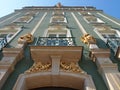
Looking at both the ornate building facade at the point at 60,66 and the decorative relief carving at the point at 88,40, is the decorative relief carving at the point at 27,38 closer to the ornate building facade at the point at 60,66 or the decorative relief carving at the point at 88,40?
the ornate building facade at the point at 60,66

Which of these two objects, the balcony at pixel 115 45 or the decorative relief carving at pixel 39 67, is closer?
the decorative relief carving at pixel 39 67

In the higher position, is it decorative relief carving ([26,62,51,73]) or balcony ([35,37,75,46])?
balcony ([35,37,75,46])

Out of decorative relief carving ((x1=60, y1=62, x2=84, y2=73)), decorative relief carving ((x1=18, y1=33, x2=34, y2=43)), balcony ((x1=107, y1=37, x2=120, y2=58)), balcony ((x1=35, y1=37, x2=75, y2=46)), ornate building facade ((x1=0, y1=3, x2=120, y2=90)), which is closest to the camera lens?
ornate building facade ((x1=0, y1=3, x2=120, y2=90))

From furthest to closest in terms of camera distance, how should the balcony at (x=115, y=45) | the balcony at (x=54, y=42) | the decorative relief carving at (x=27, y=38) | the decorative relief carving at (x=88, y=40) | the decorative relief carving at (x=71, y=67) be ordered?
the decorative relief carving at (x=27, y=38) → the decorative relief carving at (x=88, y=40) → the balcony at (x=54, y=42) → the balcony at (x=115, y=45) → the decorative relief carving at (x=71, y=67)

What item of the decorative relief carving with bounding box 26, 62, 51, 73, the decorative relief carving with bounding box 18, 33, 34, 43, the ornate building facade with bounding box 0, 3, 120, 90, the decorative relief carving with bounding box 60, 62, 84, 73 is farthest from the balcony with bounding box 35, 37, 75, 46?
the decorative relief carving with bounding box 26, 62, 51, 73

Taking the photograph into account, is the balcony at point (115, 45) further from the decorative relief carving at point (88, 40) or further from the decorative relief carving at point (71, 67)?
the decorative relief carving at point (71, 67)

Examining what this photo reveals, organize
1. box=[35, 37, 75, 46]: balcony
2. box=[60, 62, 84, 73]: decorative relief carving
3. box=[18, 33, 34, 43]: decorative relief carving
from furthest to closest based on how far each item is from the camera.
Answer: box=[18, 33, 34, 43]: decorative relief carving < box=[35, 37, 75, 46]: balcony < box=[60, 62, 84, 73]: decorative relief carving

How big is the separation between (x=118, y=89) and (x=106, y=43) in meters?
5.68

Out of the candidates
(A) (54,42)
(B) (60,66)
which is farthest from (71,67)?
(A) (54,42)

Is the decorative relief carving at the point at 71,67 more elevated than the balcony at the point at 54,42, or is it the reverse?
the balcony at the point at 54,42

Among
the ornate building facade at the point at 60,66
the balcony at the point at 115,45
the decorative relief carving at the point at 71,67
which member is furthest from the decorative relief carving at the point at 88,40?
the decorative relief carving at the point at 71,67

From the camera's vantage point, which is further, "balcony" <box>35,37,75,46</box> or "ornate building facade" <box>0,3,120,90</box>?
"balcony" <box>35,37,75,46</box>

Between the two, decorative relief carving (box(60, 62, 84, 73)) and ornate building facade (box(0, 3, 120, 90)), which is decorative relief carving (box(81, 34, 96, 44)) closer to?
ornate building facade (box(0, 3, 120, 90))

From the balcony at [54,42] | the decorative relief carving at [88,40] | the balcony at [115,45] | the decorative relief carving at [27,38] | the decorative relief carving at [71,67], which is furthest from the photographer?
the decorative relief carving at [27,38]
